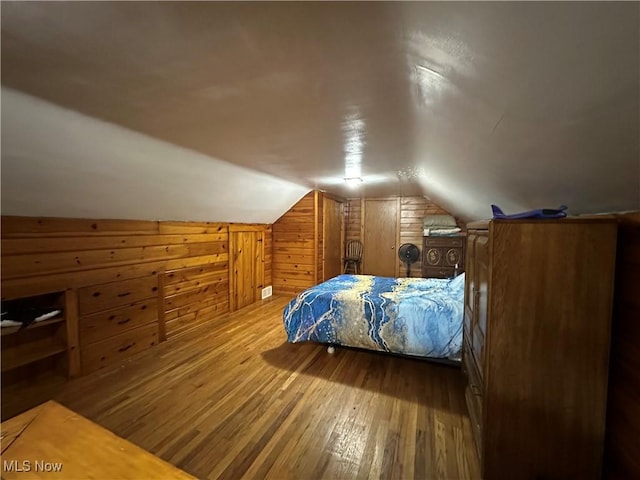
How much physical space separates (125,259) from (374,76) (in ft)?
9.79

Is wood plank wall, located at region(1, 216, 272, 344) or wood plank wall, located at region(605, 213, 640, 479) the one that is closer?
wood plank wall, located at region(605, 213, 640, 479)

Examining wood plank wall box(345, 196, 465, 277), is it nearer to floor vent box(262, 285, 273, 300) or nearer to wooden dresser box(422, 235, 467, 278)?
wooden dresser box(422, 235, 467, 278)

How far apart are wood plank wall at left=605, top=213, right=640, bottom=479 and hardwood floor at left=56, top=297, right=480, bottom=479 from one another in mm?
675

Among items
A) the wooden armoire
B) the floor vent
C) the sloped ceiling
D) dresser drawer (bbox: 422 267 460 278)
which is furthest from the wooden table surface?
dresser drawer (bbox: 422 267 460 278)

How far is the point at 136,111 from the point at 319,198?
368cm

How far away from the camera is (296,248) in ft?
17.2

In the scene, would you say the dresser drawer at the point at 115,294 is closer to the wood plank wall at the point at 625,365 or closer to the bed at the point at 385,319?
the bed at the point at 385,319

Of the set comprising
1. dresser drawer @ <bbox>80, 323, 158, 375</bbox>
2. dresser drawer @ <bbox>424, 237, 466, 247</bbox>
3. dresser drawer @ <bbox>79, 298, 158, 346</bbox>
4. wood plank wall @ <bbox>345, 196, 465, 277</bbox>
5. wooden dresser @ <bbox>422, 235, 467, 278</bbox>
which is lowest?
dresser drawer @ <bbox>80, 323, 158, 375</bbox>

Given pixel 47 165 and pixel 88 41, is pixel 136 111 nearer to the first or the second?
pixel 88 41

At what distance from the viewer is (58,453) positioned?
0.97 metres

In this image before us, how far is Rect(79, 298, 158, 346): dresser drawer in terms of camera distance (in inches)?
101

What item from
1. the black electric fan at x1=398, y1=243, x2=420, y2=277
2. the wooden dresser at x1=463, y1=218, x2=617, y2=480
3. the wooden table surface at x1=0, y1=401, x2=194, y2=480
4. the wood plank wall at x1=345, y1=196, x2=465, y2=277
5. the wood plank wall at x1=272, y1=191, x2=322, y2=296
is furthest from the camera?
the wood plank wall at x1=345, y1=196, x2=465, y2=277

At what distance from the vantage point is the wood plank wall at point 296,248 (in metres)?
5.10

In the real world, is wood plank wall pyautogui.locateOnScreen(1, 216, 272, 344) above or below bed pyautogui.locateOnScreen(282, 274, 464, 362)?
above
